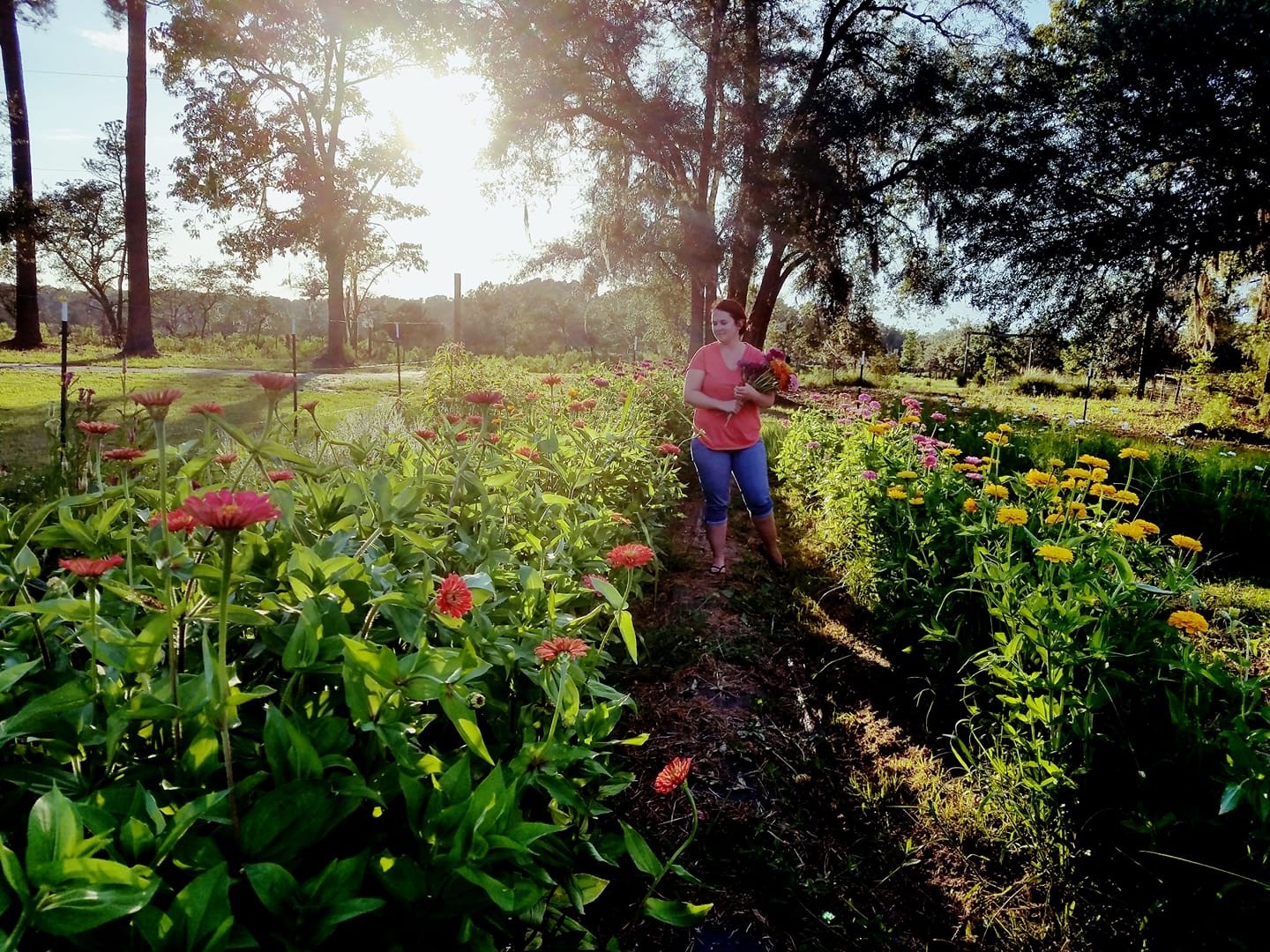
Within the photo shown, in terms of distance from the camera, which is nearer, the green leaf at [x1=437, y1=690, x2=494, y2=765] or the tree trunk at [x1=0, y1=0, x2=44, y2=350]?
the green leaf at [x1=437, y1=690, x2=494, y2=765]

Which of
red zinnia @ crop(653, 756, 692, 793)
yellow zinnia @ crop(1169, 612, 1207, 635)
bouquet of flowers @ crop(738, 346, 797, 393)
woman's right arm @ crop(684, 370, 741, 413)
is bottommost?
red zinnia @ crop(653, 756, 692, 793)

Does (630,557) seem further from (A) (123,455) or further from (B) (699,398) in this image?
(B) (699,398)

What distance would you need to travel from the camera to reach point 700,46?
469 inches

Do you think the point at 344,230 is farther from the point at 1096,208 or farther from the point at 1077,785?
the point at 1077,785

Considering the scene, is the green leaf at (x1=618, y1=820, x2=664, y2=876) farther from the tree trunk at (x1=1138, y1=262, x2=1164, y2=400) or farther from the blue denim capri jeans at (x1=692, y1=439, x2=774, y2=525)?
the tree trunk at (x1=1138, y1=262, x2=1164, y2=400)

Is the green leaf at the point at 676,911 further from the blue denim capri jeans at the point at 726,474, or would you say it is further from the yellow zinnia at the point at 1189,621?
the blue denim capri jeans at the point at 726,474

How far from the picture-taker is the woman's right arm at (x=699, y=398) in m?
3.15

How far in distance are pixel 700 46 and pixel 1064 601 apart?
514 inches

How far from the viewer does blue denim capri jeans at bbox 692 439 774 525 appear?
327cm

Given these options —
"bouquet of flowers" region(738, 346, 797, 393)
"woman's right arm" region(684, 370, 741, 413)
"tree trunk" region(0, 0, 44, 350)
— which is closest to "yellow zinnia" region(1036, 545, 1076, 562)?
"bouquet of flowers" region(738, 346, 797, 393)

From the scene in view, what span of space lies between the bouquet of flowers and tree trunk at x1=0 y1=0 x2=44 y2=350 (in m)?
9.30

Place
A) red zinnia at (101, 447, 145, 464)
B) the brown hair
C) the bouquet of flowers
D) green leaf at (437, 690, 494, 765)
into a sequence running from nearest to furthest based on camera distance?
green leaf at (437, 690, 494, 765) → red zinnia at (101, 447, 145, 464) → the bouquet of flowers → the brown hair

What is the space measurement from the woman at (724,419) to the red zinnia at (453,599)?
2.40 meters

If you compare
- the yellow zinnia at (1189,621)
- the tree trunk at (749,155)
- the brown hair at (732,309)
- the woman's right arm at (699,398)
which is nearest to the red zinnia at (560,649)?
the yellow zinnia at (1189,621)
